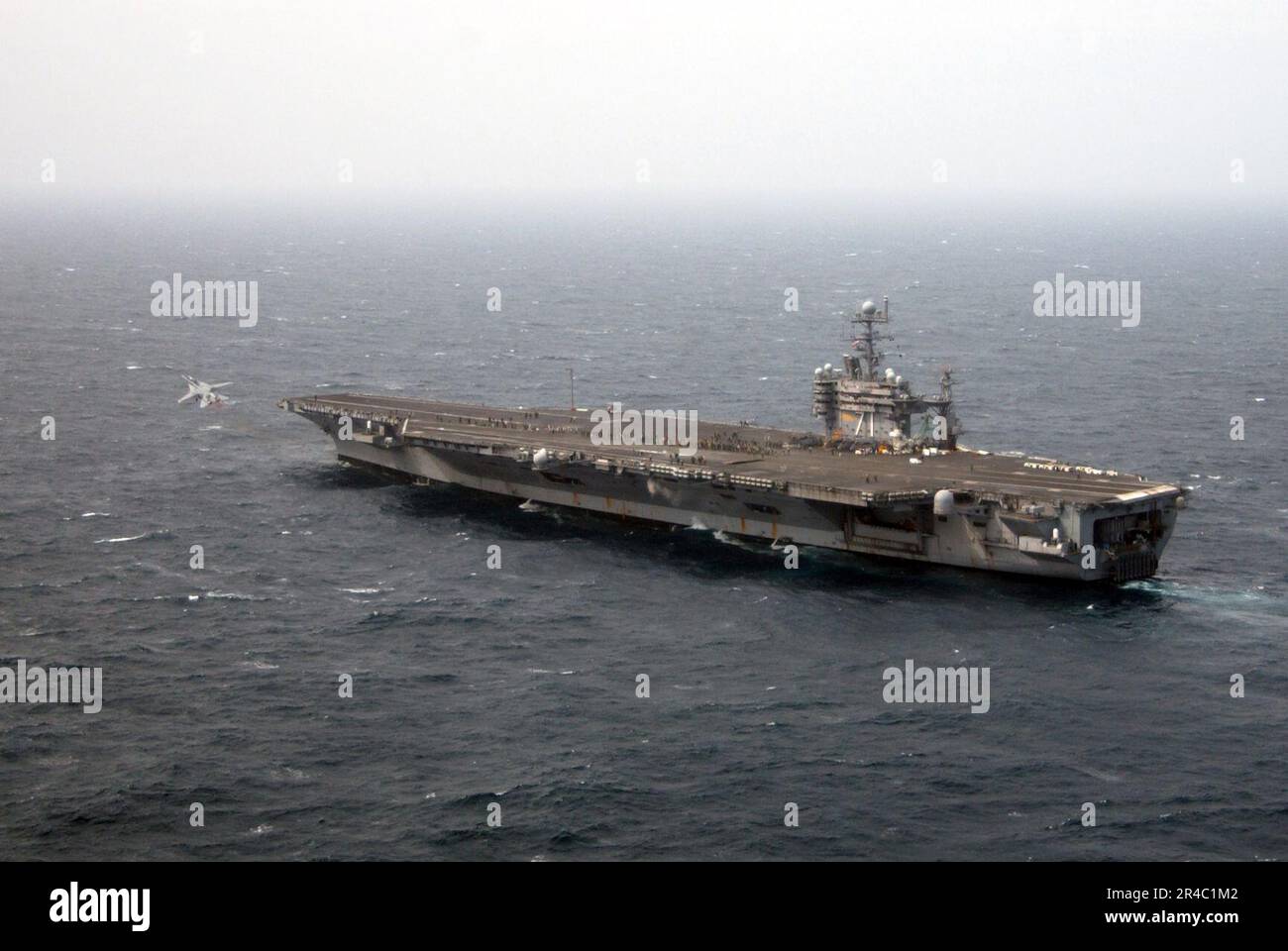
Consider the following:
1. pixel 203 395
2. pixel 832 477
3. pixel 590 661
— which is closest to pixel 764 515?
pixel 832 477

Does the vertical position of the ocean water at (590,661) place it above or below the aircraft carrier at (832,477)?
below

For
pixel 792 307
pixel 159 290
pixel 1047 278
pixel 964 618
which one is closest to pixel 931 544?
pixel 964 618

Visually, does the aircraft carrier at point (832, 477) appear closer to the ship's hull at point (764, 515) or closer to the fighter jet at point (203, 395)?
the ship's hull at point (764, 515)

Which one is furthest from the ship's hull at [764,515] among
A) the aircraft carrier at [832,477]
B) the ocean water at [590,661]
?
the ocean water at [590,661]

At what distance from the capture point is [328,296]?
143 meters

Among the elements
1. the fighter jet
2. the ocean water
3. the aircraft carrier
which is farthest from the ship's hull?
the fighter jet

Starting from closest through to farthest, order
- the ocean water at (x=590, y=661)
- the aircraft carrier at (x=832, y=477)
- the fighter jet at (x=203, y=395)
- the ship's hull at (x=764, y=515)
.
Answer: the ocean water at (x=590, y=661) < the aircraft carrier at (x=832, y=477) < the ship's hull at (x=764, y=515) < the fighter jet at (x=203, y=395)

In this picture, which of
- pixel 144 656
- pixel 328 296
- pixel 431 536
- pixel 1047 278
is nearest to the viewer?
pixel 144 656

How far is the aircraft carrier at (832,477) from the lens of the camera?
49969mm

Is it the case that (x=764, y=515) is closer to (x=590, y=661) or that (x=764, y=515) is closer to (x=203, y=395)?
(x=590, y=661)

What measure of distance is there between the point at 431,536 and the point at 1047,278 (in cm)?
11953
